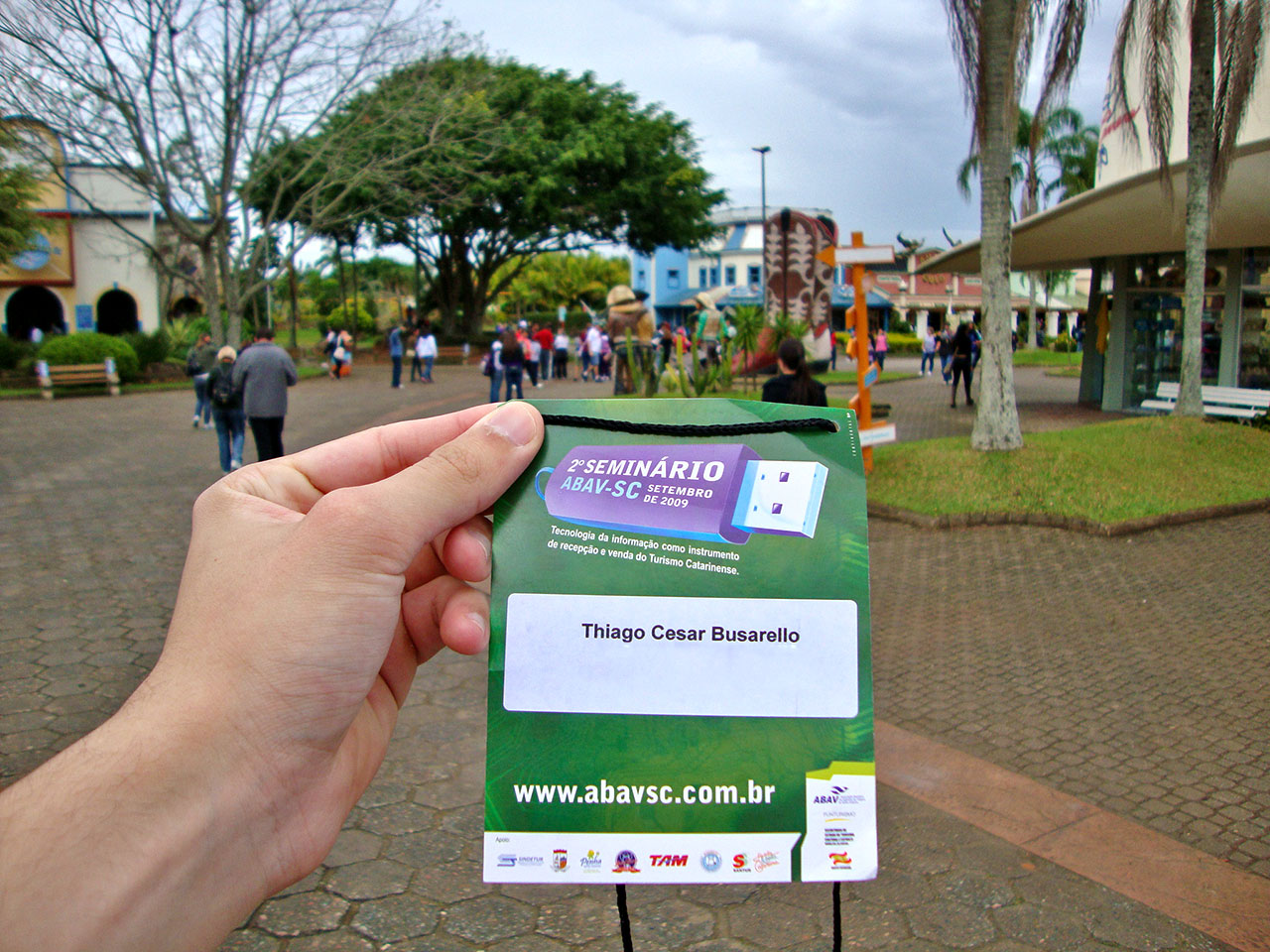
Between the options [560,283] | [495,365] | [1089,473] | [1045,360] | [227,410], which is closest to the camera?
[1089,473]

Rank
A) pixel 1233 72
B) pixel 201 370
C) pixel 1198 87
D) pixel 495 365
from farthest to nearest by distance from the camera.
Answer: pixel 495 365 < pixel 201 370 < pixel 1198 87 < pixel 1233 72

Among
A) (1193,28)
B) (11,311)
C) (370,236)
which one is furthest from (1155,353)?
(11,311)

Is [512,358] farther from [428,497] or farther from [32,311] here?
[32,311]

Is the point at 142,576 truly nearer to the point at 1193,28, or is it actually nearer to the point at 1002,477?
the point at 1002,477

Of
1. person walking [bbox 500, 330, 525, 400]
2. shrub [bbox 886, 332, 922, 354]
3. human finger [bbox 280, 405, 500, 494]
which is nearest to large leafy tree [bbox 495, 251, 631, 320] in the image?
shrub [bbox 886, 332, 922, 354]

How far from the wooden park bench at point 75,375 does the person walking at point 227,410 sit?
558 inches

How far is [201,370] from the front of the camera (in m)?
15.4

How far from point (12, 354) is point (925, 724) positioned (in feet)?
93.5

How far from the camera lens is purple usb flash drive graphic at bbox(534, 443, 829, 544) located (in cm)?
121

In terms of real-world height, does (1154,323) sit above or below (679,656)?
above

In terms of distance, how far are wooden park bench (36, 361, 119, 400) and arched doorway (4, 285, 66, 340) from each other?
18966 millimetres

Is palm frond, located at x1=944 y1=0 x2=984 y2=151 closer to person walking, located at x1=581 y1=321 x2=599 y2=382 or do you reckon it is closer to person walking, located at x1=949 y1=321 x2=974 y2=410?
person walking, located at x1=949 y1=321 x2=974 y2=410

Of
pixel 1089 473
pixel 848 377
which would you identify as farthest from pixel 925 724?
pixel 848 377

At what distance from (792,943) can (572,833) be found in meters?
2.15
